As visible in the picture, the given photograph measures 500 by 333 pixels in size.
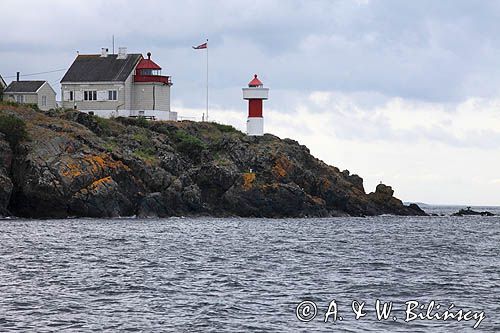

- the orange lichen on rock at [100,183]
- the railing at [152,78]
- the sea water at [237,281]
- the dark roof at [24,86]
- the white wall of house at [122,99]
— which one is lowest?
the sea water at [237,281]

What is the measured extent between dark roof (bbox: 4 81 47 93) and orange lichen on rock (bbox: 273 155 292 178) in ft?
89.8

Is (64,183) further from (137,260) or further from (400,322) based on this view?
(400,322)

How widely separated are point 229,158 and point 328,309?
5586 centimetres

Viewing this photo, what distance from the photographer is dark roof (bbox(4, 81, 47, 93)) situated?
9488 cm

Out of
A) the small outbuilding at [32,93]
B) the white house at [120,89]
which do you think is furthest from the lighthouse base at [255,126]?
the small outbuilding at [32,93]

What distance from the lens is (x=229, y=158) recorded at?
83.0 m

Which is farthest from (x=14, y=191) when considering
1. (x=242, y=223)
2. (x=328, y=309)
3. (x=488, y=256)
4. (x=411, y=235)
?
(x=328, y=309)

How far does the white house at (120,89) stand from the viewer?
93.9 m

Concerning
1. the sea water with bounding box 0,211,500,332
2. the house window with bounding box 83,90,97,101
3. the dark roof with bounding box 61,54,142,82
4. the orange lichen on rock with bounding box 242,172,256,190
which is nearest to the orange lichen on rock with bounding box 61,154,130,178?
the sea water with bounding box 0,211,500,332

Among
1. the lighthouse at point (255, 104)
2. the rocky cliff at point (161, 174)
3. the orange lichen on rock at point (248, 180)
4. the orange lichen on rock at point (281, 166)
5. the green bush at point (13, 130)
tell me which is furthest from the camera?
the lighthouse at point (255, 104)

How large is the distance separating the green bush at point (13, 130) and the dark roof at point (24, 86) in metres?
23.1

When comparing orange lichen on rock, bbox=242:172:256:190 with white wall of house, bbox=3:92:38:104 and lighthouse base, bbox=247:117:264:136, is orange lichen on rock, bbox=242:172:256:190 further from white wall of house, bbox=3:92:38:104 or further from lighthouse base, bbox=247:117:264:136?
white wall of house, bbox=3:92:38:104

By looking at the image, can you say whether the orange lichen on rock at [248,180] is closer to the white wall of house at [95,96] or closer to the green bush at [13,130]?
the green bush at [13,130]

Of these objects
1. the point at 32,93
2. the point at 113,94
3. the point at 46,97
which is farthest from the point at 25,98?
the point at 113,94
